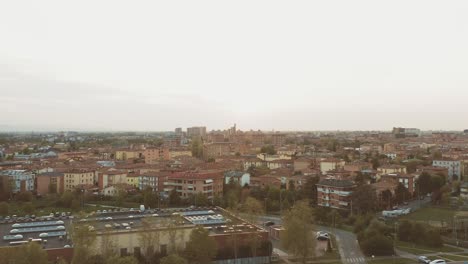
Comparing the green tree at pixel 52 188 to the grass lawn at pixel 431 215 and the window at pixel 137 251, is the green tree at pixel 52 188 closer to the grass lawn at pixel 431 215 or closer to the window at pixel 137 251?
the window at pixel 137 251

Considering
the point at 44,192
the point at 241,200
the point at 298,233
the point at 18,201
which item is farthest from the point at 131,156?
the point at 298,233

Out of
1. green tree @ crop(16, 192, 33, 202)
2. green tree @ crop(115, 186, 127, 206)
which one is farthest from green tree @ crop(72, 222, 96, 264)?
green tree @ crop(16, 192, 33, 202)

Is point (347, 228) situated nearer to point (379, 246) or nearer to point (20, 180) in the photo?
point (379, 246)

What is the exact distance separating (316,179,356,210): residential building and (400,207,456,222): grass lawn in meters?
2.28

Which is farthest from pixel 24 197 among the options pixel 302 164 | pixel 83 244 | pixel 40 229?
pixel 302 164

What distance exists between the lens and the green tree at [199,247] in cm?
1118

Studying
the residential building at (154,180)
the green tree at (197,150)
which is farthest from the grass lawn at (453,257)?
the green tree at (197,150)

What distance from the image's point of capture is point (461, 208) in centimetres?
1930

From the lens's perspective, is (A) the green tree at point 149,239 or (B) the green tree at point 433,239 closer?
(A) the green tree at point 149,239

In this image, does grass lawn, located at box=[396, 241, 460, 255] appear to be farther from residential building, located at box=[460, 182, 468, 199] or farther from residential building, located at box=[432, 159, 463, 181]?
residential building, located at box=[432, 159, 463, 181]

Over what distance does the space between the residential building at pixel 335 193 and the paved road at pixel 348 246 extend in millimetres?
2250

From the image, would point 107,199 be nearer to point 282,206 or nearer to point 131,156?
point 282,206

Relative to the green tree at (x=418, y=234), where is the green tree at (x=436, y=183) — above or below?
above

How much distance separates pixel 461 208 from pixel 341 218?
5.46m
